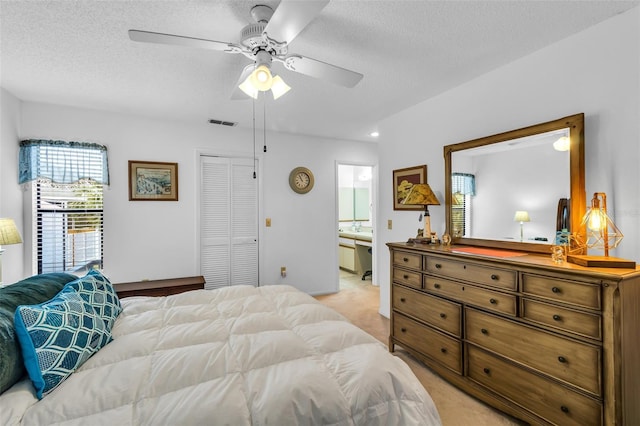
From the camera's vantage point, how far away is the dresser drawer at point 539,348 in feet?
5.10

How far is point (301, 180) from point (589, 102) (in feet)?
10.9

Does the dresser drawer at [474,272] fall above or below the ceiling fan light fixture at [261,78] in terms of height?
below

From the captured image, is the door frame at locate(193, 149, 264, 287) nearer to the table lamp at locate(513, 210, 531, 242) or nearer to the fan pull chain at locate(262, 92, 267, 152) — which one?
the fan pull chain at locate(262, 92, 267, 152)

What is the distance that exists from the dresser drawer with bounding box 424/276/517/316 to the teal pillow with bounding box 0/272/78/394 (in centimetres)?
239

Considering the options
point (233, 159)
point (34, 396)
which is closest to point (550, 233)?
point (34, 396)

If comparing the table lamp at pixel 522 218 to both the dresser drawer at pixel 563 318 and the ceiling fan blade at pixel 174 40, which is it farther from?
the ceiling fan blade at pixel 174 40

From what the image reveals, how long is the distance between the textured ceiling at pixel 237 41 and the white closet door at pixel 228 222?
3.47 ft

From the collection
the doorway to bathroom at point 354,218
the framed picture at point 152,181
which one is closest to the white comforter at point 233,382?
the framed picture at point 152,181

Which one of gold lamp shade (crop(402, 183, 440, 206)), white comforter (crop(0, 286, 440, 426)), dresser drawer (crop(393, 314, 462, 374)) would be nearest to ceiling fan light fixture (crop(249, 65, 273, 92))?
white comforter (crop(0, 286, 440, 426))

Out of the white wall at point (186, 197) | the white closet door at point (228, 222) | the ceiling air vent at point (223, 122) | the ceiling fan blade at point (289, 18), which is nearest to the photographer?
the ceiling fan blade at point (289, 18)

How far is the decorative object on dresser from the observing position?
323 centimetres

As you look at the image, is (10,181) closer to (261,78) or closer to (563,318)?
(261,78)

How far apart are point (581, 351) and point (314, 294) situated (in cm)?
347

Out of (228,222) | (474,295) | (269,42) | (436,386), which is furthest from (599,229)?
(228,222)
